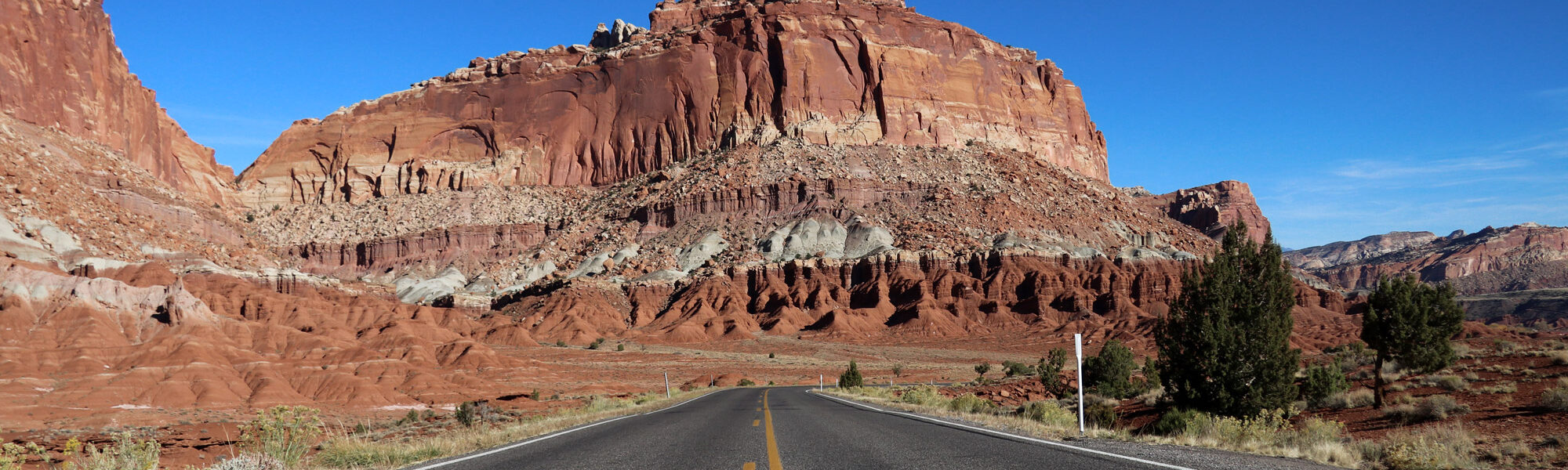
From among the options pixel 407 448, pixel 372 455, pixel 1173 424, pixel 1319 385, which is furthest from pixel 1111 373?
pixel 372 455

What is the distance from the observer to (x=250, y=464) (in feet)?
33.0

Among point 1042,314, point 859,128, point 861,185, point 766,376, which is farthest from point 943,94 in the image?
point 766,376

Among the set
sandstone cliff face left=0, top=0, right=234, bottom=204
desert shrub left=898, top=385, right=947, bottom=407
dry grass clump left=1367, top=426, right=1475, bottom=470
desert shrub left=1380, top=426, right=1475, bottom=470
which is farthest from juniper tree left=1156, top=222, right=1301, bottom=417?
sandstone cliff face left=0, top=0, right=234, bottom=204

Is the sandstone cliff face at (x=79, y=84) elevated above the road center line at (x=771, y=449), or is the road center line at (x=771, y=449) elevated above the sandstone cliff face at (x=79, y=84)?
the sandstone cliff face at (x=79, y=84)

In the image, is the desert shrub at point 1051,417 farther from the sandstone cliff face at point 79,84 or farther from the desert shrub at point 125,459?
the sandstone cliff face at point 79,84

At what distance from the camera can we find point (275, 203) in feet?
458

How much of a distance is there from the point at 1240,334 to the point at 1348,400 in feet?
23.5

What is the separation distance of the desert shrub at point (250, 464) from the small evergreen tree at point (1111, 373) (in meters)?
30.8

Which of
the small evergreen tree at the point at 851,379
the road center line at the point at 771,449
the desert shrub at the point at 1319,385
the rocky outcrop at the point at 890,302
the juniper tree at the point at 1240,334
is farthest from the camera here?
the rocky outcrop at the point at 890,302

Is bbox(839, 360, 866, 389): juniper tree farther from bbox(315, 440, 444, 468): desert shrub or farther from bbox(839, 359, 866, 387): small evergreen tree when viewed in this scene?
bbox(315, 440, 444, 468): desert shrub

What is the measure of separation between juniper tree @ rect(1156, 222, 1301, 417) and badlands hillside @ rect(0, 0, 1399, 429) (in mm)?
31951

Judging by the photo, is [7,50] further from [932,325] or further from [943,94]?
[943,94]

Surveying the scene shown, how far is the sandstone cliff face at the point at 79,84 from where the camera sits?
87938 mm

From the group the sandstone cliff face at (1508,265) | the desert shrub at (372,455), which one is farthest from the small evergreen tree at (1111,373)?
the sandstone cliff face at (1508,265)
